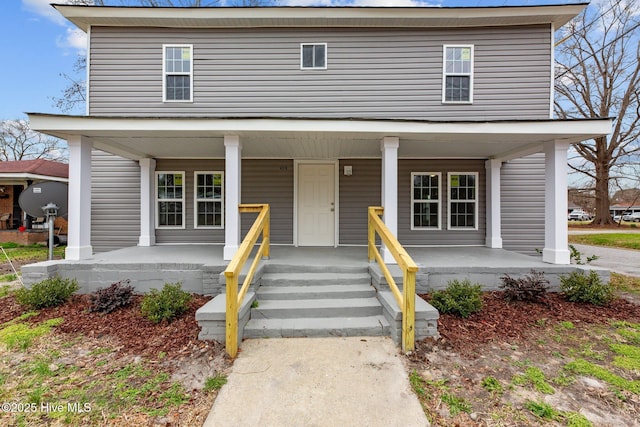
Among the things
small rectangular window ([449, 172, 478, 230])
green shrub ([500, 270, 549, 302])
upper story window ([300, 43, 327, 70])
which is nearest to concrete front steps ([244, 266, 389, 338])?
green shrub ([500, 270, 549, 302])

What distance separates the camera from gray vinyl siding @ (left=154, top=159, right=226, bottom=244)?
23.2ft

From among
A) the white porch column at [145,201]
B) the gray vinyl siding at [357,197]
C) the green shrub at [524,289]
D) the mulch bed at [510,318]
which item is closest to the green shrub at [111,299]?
the white porch column at [145,201]

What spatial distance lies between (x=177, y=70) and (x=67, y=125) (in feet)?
10.7

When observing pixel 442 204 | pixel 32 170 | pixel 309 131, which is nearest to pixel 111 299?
pixel 309 131

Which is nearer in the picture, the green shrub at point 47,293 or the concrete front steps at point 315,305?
the concrete front steps at point 315,305

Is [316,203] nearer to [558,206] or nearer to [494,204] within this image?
[494,204]

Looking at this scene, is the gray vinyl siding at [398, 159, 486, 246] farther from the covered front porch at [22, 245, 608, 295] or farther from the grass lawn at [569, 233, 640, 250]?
the grass lawn at [569, 233, 640, 250]

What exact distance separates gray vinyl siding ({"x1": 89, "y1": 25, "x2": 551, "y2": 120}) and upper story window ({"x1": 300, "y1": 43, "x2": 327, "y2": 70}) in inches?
4.6

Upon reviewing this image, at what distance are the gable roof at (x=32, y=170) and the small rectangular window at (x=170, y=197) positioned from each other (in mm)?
8227

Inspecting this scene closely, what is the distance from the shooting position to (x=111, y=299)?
402 centimetres

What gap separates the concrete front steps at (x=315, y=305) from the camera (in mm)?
3414

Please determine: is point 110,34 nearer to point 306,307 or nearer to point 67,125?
point 67,125

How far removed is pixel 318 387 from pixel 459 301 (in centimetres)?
231

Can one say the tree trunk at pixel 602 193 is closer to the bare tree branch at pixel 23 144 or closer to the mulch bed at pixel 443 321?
the mulch bed at pixel 443 321
